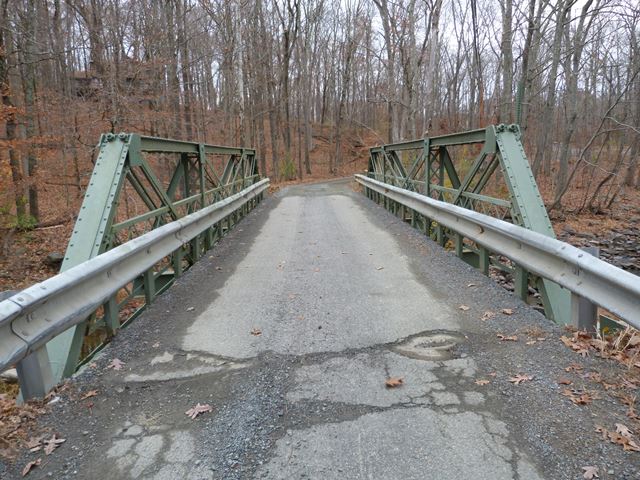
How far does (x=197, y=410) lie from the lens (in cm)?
274

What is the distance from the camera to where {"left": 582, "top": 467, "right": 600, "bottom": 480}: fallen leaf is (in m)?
2.08

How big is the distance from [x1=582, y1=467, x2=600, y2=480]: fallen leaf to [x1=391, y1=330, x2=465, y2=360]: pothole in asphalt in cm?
124

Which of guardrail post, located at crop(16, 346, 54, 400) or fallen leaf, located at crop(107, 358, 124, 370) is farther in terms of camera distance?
fallen leaf, located at crop(107, 358, 124, 370)

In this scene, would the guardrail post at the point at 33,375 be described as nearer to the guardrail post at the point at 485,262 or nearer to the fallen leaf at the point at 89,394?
the fallen leaf at the point at 89,394

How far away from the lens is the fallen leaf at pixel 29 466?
7.30 ft

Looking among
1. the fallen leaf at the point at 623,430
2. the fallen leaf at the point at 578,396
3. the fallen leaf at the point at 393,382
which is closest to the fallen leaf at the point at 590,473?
the fallen leaf at the point at 623,430

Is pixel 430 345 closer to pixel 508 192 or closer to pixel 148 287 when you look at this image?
pixel 148 287

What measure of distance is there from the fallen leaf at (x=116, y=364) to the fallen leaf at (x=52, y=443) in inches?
32.3

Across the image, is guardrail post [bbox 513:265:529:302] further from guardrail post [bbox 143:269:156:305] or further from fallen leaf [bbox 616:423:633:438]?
guardrail post [bbox 143:269:156:305]

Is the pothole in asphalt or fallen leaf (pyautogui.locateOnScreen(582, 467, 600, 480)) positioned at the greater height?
the pothole in asphalt

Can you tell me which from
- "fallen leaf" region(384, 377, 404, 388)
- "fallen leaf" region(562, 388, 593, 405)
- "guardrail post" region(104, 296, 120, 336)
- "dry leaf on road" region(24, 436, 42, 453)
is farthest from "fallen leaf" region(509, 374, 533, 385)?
"guardrail post" region(104, 296, 120, 336)

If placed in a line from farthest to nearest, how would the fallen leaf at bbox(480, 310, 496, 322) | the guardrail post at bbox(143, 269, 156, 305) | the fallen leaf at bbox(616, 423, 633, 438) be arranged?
the guardrail post at bbox(143, 269, 156, 305)
the fallen leaf at bbox(480, 310, 496, 322)
the fallen leaf at bbox(616, 423, 633, 438)

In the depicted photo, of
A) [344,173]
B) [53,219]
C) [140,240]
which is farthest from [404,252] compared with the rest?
[344,173]

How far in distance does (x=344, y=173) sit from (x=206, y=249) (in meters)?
31.3
